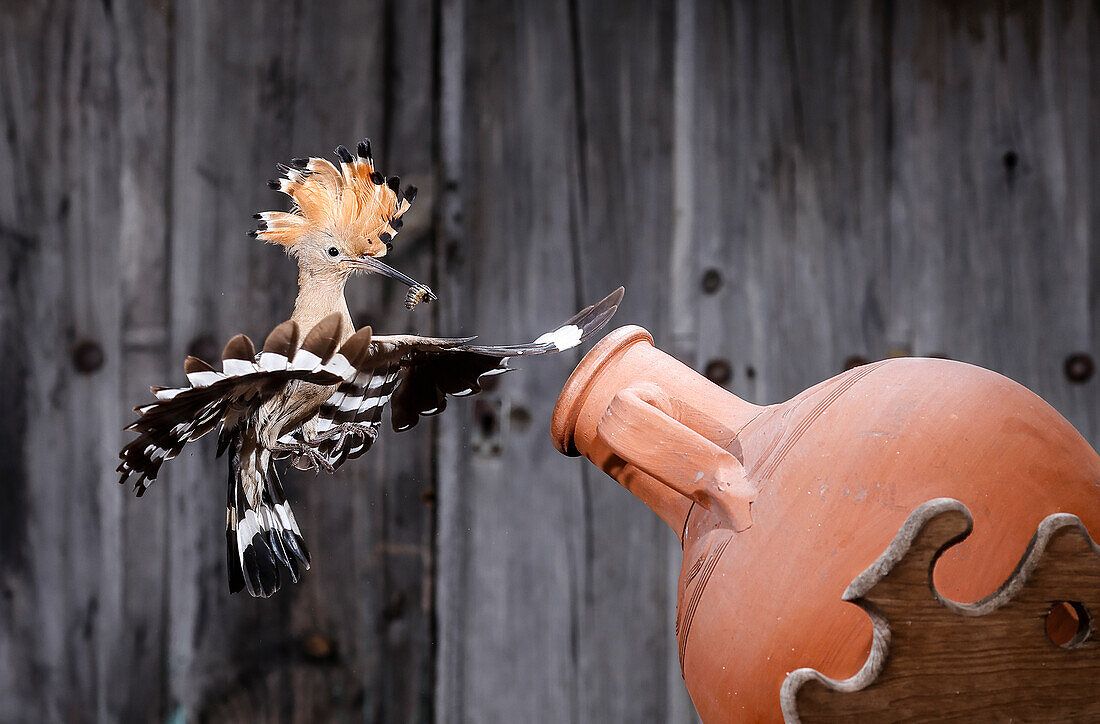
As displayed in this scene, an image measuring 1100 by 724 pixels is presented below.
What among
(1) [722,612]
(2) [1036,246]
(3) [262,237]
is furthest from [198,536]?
(2) [1036,246]

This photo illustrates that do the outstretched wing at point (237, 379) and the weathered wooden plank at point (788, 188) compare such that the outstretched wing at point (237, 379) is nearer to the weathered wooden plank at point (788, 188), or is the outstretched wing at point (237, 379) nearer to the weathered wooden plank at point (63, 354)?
the weathered wooden plank at point (63, 354)

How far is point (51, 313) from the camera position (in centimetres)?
91

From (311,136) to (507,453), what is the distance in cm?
45

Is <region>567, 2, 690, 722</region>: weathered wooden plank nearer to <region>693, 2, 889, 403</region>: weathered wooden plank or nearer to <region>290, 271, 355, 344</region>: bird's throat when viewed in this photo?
<region>693, 2, 889, 403</region>: weathered wooden plank

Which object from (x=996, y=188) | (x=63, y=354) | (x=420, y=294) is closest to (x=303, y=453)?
(x=420, y=294)

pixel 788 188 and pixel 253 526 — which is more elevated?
pixel 788 188

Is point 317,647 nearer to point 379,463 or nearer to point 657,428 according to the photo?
point 379,463

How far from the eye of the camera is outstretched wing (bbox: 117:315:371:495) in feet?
1.23

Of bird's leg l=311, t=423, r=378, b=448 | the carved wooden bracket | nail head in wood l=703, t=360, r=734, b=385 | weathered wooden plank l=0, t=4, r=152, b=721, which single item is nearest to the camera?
the carved wooden bracket

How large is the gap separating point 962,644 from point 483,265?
28.1 inches

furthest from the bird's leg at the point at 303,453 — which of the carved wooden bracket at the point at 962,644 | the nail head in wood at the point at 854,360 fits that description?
the nail head in wood at the point at 854,360

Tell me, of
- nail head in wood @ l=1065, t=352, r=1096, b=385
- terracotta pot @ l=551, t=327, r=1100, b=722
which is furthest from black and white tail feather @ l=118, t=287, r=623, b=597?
nail head in wood @ l=1065, t=352, r=1096, b=385

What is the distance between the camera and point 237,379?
380 mm

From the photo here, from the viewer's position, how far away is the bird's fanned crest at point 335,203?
1.48 ft
